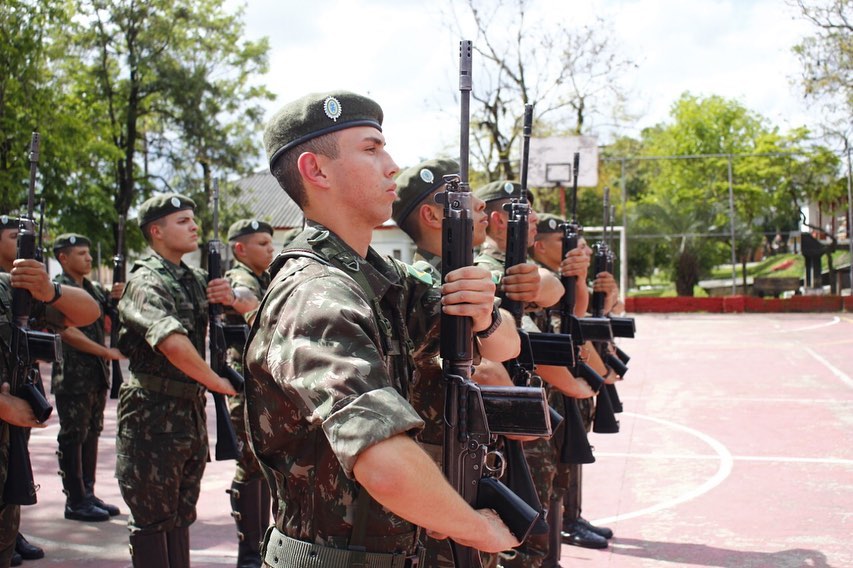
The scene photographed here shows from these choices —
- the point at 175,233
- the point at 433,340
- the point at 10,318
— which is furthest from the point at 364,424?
the point at 175,233

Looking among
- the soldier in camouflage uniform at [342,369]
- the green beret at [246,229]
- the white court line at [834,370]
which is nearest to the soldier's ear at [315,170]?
the soldier in camouflage uniform at [342,369]

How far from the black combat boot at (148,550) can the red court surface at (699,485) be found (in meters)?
1.12

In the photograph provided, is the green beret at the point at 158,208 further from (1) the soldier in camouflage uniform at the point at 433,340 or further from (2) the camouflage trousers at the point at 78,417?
(2) the camouflage trousers at the point at 78,417

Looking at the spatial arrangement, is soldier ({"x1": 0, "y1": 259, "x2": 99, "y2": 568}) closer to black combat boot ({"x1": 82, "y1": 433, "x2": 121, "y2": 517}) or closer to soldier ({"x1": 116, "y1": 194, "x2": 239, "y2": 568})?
soldier ({"x1": 116, "y1": 194, "x2": 239, "y2": 568})

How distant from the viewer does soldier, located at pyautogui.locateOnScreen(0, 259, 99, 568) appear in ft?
13.0

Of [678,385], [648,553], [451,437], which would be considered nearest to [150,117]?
[678,385]

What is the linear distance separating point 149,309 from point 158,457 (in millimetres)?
766

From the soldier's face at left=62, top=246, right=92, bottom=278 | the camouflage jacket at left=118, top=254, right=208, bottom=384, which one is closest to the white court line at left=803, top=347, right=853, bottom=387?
the soldier's face at left=62, top=246, right=92, bottom=278

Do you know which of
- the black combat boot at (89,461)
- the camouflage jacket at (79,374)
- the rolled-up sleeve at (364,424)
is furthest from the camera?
the camouflage jacket at (79,374)

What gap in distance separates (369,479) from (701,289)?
1789 inches

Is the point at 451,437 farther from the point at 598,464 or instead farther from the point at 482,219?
the point at 598,464

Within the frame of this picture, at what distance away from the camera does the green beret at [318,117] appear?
219cm

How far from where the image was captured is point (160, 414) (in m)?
4.43

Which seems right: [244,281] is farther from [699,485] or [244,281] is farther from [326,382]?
[326,382]
